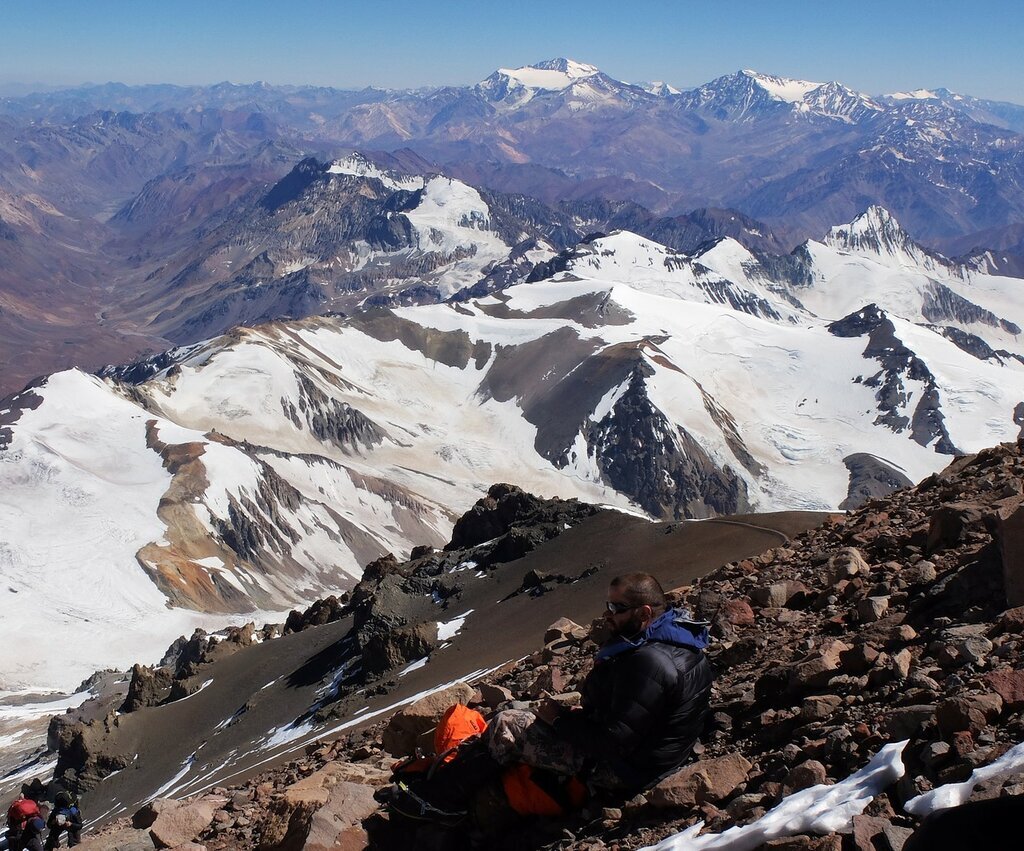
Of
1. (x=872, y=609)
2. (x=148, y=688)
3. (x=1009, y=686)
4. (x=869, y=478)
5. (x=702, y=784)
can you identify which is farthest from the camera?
(x=869, y=478)

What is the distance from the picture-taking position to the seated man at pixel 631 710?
831 cm

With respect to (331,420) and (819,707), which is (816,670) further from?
(331,420)

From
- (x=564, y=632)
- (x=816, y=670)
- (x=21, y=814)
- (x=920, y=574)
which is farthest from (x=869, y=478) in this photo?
(x=816, y=670)

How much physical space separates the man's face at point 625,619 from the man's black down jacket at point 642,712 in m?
0.22

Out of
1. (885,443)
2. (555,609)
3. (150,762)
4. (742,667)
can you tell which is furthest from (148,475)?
(885,443)

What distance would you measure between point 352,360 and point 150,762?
154 meters

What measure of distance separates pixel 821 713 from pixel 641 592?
196 centimetres

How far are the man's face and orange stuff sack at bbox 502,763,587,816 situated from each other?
153cm

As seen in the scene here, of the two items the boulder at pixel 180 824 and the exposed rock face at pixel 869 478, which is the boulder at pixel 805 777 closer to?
the boulder at pixel 180 824

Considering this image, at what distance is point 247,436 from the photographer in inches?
6058

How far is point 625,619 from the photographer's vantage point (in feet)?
28.1

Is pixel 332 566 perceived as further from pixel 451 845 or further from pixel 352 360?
pixel 451 845

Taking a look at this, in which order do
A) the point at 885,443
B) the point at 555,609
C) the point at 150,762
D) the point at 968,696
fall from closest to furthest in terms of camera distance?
the point at 968,696 → the point at 555,609 → the point at 150,762 → the point at 885,443

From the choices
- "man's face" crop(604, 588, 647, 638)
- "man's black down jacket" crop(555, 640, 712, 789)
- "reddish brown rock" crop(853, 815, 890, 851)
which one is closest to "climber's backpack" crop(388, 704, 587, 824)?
"man's black down jacket" crop(555, 640, 712, 789)
